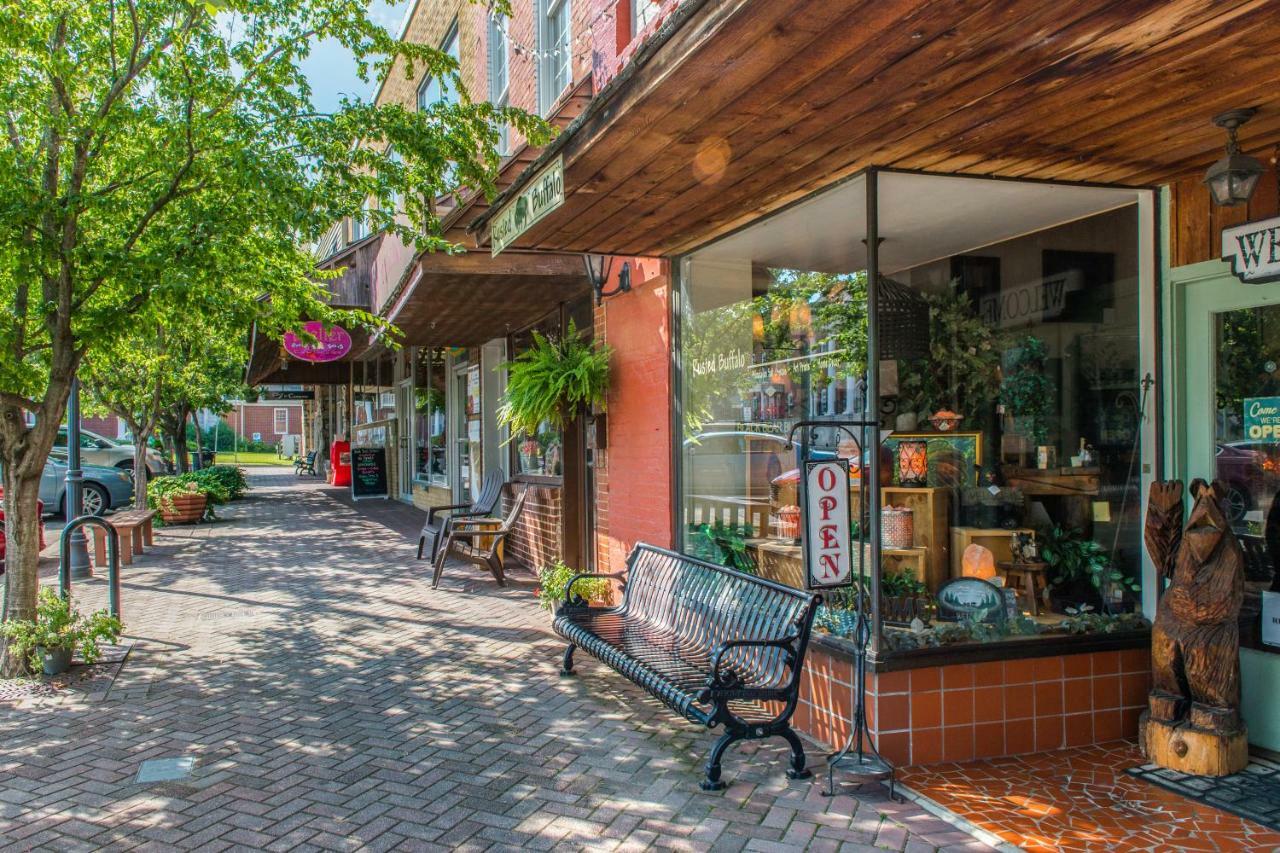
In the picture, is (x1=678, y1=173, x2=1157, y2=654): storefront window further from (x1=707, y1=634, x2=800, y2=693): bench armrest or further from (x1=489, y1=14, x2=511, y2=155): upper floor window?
(x1=489, y1=14, x2=511, y2=155): upper floor window

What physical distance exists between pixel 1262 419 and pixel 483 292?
235 inches

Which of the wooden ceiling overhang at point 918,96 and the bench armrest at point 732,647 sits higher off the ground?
the wooden ceiling overhang at point 918,96

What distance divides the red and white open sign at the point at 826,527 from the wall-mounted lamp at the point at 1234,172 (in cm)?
191

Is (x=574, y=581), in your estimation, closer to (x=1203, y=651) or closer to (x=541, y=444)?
(x=1203, y=651)

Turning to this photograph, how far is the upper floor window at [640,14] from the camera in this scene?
6.88 metres

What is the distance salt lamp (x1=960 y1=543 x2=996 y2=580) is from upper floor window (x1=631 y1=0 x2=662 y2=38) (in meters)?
4.40

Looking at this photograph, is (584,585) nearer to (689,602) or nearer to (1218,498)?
(689,602)

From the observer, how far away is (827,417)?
5.23 meters

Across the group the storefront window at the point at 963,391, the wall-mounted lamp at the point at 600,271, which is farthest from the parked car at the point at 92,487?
the storefront window at the point at 963,391

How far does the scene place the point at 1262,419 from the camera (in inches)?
164

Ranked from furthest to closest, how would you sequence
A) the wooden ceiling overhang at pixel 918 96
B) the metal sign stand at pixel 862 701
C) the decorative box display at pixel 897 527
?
1. the decorative box display at pixel 897 527
2. the metal sign stand at pixel 862 701
3. the wooden ceiling overhang at pixel 918 96

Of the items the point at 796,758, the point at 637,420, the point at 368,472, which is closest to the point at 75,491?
the point at 637,420

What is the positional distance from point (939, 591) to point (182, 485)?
13.6 m

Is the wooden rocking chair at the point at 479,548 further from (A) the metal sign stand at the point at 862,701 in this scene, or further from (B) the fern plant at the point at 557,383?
(A) the metal sign stand at the point at 862,701
